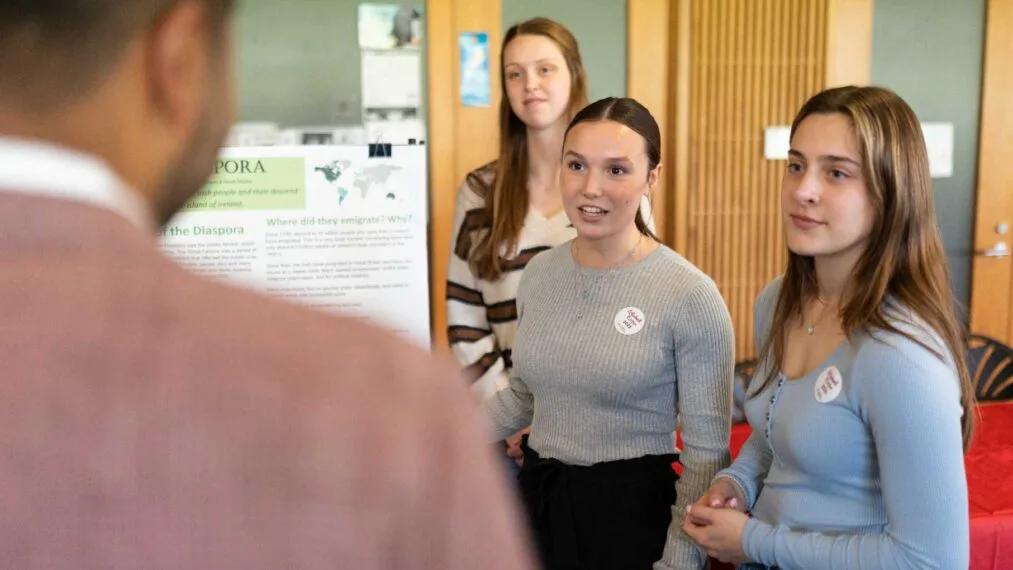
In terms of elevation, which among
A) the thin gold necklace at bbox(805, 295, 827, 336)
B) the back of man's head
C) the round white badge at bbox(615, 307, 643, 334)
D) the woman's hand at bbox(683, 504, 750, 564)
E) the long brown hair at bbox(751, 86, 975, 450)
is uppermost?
the back of man's head

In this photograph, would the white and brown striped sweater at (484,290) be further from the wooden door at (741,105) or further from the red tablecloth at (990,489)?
the wooden door at (741,105)

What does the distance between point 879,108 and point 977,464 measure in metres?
1.21

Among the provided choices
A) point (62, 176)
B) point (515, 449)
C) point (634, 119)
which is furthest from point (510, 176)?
point (62, 176)

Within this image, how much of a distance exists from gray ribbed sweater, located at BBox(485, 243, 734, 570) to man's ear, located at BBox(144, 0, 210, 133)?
120 centimetres

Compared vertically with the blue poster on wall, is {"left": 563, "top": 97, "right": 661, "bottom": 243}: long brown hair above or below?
below

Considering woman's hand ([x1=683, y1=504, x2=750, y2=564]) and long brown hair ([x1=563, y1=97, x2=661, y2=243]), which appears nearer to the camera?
woman's hand ([x1=683, y1=504, x2=750, y2=564])

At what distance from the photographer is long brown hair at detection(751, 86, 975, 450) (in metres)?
1.26


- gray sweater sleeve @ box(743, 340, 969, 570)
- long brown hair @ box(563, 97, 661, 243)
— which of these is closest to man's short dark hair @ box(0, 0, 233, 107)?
gray sweater sleeve @ box(743, 340, 969, 570)

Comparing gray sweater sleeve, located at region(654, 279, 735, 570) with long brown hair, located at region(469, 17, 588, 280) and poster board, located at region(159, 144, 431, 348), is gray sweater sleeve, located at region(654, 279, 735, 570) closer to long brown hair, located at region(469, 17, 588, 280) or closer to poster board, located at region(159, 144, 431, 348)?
long brown hair, located at region(469, 17, 588, 280)

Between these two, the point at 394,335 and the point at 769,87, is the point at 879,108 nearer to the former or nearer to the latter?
the point at 394,335

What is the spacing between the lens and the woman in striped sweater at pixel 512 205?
2082mm

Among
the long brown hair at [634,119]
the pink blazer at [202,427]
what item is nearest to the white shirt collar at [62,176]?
the pink blazer at [202,427]

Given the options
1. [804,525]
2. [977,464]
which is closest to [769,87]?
[977,464]

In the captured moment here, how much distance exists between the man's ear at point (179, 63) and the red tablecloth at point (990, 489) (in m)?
1.62
